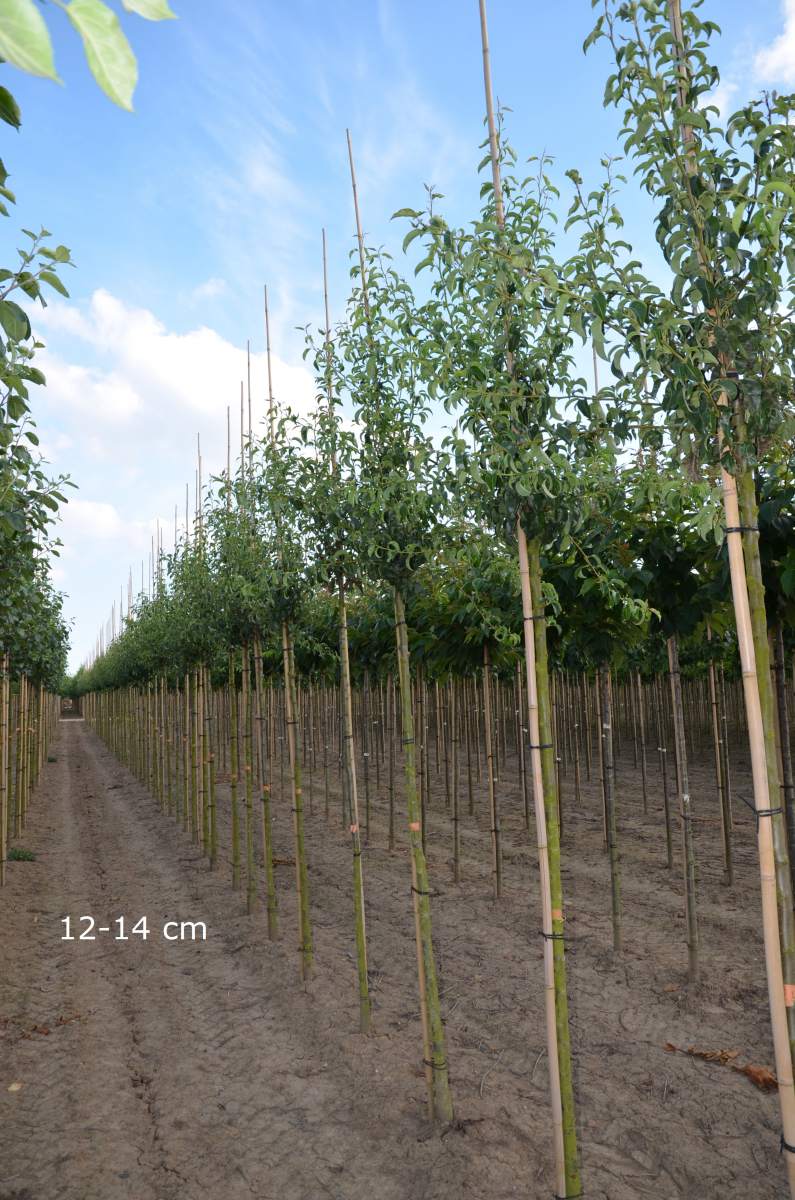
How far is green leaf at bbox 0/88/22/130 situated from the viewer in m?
1.48

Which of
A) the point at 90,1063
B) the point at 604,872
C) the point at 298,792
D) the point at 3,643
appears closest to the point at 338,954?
the point at 298,792

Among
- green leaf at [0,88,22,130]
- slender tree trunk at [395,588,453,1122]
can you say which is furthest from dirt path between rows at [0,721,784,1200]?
green leaf at [0,88,22,130]

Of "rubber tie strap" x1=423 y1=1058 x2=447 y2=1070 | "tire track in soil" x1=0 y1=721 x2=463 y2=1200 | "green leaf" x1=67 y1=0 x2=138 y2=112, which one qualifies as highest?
"green leaf" x1=67 y1=0 x2=138 y2=112

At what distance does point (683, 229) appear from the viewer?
2918 millimetres

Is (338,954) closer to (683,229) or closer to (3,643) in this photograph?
(3,643)

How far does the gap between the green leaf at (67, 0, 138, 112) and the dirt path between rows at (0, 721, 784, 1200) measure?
4.58m

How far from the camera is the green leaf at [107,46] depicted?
683 millimetres

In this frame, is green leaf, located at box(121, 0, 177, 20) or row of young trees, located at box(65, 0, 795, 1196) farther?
row of young trees, located at box(65, 0, 795, 1196)

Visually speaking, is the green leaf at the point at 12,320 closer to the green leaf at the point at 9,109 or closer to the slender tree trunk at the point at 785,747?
the green leaf at the point at 9,109

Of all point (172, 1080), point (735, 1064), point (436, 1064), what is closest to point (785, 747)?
point (735, 1064)

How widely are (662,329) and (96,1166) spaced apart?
15.7ft

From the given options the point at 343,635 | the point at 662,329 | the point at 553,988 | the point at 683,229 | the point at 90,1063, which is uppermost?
the point at 683,229

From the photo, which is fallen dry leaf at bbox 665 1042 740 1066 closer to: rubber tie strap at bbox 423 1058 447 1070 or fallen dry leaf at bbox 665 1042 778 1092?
fallen dry leaf at bbox 665 1042 778 1092

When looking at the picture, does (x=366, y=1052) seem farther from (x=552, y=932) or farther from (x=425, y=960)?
(x=552, y=932)
